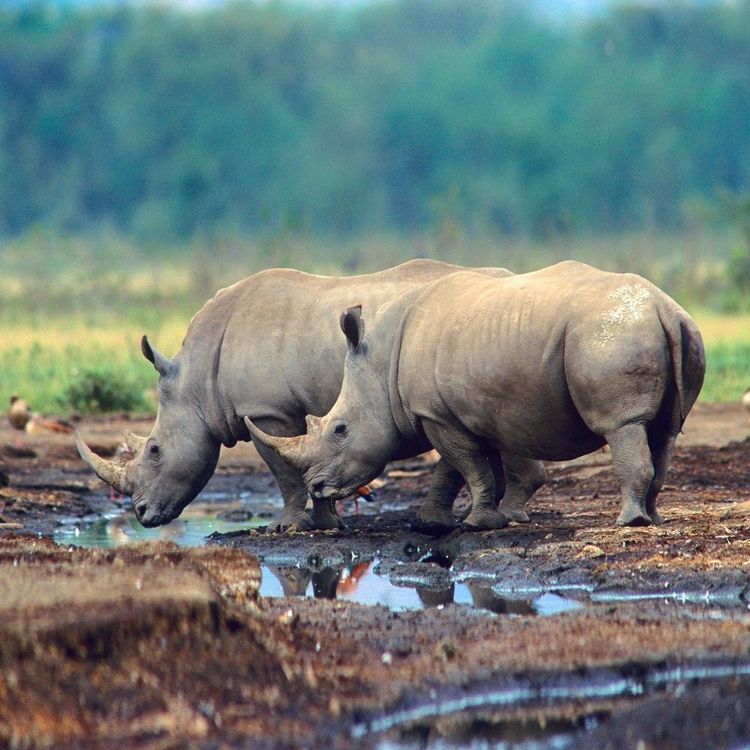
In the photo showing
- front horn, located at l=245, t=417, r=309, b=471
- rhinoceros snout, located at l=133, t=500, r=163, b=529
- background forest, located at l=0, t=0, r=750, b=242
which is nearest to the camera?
front horn, located at l=245, t=417, r=309, b=471

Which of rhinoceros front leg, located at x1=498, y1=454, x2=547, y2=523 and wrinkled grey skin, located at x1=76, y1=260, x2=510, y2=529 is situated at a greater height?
wrinkled grey skin, located at x1=76, y1=260, x2=510, y2=529

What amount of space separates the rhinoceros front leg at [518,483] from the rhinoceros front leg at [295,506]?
1.02 m

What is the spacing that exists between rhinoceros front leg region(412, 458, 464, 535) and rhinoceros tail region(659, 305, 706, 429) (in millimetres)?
1620

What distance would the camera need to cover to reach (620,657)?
546 cm

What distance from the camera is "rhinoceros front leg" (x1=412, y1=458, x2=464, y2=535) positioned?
28.1ft

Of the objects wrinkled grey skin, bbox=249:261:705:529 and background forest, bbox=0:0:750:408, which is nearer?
wrinkled grey skin, bbox=249:261:705:529

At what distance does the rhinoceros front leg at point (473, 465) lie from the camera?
26.9 ft

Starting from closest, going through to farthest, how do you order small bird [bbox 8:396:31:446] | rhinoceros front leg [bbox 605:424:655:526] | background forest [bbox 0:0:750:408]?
rhinoceros front leg [bbox 605:424:655:526]
small bird [bbox 8:396:31:446]
background forest [bbox 0:0:750:408]

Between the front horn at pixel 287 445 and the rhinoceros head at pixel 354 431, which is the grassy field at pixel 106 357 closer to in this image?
the front horn at pixel 287 445

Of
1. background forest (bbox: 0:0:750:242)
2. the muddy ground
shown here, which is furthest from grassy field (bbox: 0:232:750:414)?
background forest (bbox: 0:0:750:242)

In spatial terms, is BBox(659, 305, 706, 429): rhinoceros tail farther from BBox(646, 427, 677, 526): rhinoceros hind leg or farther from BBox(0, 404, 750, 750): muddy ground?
BBox(0, 404, 750, 750): muddy ground

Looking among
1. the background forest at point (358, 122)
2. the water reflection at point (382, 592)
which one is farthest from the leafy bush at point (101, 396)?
the background forest at point (358, 122)

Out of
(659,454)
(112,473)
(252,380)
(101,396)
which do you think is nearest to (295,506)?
(252,380)

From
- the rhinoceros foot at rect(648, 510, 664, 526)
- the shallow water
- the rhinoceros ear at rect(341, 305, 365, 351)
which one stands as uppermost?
the rhinoceros ear at rect(341, 305, 365, 351)
